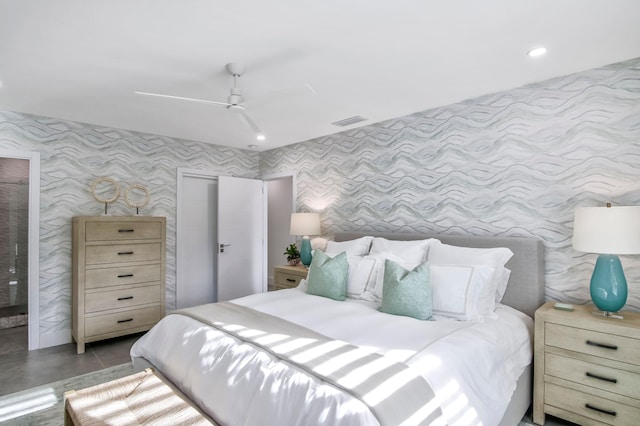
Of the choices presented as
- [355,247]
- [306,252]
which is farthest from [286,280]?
[355,247]

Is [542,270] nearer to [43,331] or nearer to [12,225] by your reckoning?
[43,331]

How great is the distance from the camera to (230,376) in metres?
1.68

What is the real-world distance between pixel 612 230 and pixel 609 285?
37 cm

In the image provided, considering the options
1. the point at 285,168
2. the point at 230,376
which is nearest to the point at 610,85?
the point at 230,376

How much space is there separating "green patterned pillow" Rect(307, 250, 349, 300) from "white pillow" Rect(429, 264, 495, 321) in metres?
0.77

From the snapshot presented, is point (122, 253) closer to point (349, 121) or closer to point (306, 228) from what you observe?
point (306, 228)

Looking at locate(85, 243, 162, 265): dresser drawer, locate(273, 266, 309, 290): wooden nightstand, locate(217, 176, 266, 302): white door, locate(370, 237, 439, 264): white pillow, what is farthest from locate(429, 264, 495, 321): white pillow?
locate(217, 176, 266, 302): white door

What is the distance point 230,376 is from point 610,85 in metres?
3.15

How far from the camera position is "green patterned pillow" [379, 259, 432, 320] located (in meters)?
2.28

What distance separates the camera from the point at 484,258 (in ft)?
8.51

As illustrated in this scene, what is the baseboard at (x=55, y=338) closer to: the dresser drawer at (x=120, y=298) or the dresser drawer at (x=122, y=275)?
the dresser drawer at (x=120, y=298)

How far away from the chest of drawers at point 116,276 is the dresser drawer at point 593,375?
3.84 m

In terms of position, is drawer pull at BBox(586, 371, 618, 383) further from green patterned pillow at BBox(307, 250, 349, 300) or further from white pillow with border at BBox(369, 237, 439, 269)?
green patterned pillow at BBox(307, 250, 349, 300)

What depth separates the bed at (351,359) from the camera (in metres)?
1.36
